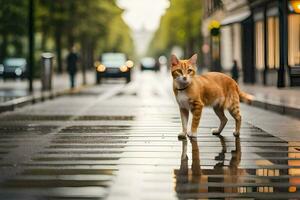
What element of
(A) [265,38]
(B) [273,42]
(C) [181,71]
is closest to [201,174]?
(C) [181,71]

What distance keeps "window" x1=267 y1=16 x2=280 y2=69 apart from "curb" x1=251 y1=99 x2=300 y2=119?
12889 mm

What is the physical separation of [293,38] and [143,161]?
24.1m

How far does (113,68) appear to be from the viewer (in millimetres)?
46188

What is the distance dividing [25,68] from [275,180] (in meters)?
44.9

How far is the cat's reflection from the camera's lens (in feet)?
23.0

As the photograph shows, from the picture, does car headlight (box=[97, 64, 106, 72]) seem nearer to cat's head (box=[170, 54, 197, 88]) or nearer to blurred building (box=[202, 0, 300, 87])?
blurred building (box=[202, 0, 300, 87])

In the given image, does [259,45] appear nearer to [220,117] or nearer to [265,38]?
[265,38]

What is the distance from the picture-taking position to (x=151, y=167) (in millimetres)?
8516

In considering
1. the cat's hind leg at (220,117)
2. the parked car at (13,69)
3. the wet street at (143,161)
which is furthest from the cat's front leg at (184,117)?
the parked car at (13,69)

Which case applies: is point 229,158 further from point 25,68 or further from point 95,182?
point 25,68

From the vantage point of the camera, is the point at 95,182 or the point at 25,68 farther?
the point at 25,68

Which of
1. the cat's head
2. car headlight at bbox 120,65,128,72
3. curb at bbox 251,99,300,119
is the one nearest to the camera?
the cat's head

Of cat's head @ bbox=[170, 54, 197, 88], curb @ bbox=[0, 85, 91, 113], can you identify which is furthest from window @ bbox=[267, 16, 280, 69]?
cat's head @ bbox=[170, 54, 197, 88]

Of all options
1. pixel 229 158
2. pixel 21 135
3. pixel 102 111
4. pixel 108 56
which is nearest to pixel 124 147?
pixel 229 158
